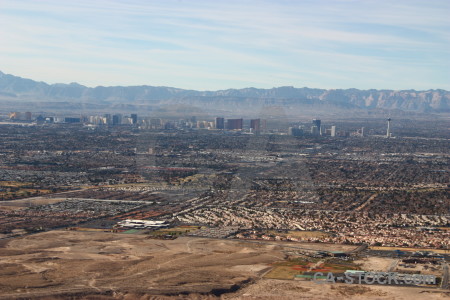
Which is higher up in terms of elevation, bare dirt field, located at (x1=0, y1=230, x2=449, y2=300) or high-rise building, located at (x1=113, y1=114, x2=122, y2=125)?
high-rise building, located at (x1=113, y1=114, x2=122, y2=125)

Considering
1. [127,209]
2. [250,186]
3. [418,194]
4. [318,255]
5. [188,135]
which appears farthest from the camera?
[188,135]

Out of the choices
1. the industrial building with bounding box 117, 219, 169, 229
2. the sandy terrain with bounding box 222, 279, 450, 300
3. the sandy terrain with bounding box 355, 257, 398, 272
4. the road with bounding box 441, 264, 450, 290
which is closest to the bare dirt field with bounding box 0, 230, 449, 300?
the sandy terrain with bounding box 222, 279, 450, 300

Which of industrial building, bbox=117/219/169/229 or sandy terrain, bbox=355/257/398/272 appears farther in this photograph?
industrial building, bbox=117/219/169/229

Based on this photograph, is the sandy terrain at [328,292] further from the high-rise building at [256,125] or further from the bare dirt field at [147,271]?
the high-rise building at [256,125]

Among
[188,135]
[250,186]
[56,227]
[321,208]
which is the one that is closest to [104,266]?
[56,227]

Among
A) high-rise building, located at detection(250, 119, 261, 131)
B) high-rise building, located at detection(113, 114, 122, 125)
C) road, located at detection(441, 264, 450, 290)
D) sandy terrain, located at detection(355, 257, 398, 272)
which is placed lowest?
sandy terrain, located at detection(355, 257, 398, 272)

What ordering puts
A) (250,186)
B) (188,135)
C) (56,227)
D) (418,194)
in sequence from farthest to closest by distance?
(188,135) < (250,186) < (418,194) < (56,227)

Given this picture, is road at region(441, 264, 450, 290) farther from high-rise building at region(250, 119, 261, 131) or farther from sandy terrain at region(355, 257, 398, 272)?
high-rise building at region(250, 119, 261, 131)

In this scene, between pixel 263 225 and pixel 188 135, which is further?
pixel 188 135

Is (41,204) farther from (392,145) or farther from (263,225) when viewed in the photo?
(392,145)
